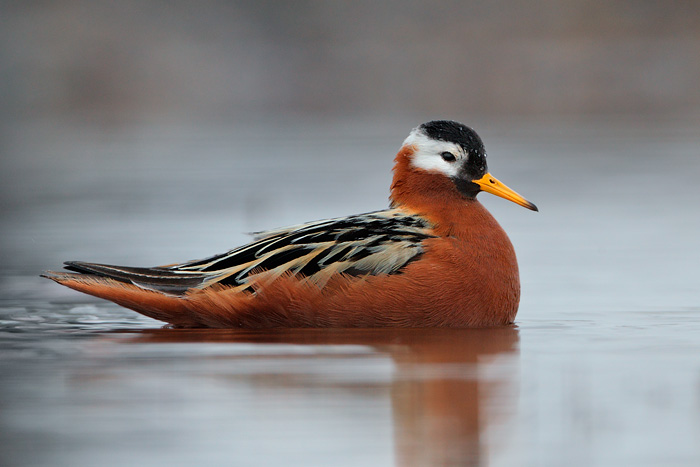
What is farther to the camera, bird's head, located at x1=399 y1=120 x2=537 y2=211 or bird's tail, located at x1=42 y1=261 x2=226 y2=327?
bird's head, located at x1=399 y1=120 x2=537 y2=211

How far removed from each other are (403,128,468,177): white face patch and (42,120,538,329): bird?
0.03ft

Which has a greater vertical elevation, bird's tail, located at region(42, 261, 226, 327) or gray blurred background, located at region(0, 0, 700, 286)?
gray blurred background, located at region(0, 0, 700, 286)

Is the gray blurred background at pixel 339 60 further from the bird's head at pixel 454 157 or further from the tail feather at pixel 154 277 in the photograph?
the tail feather at pixel 154 277

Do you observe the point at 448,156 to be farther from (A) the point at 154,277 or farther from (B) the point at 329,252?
(A) the point at 154,277

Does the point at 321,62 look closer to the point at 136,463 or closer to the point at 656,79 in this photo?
the point at 656,79

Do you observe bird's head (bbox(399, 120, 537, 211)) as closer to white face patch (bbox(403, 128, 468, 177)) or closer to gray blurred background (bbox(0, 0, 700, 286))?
white face patch (bbox(403, 128, 468, 177))

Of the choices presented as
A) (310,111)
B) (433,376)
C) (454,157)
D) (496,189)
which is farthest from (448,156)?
(310,111)

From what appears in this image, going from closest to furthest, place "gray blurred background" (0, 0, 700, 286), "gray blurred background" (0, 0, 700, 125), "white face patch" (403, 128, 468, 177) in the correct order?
"white face patch" (403, 128, 468, 177) < "gray blurred background" (0, 0, 700, 286) < "gray blurred background" (0, 0, 700, 125)

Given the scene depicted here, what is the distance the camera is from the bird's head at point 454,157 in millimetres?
8633

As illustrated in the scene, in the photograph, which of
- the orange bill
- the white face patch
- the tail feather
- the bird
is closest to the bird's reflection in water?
the bird

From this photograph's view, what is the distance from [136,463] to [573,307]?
4.58 meters

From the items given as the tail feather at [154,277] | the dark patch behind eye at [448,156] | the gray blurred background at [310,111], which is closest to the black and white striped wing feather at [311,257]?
the tail feather at [154,277]

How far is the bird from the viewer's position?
26.0ft

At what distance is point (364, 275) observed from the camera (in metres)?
7.94
